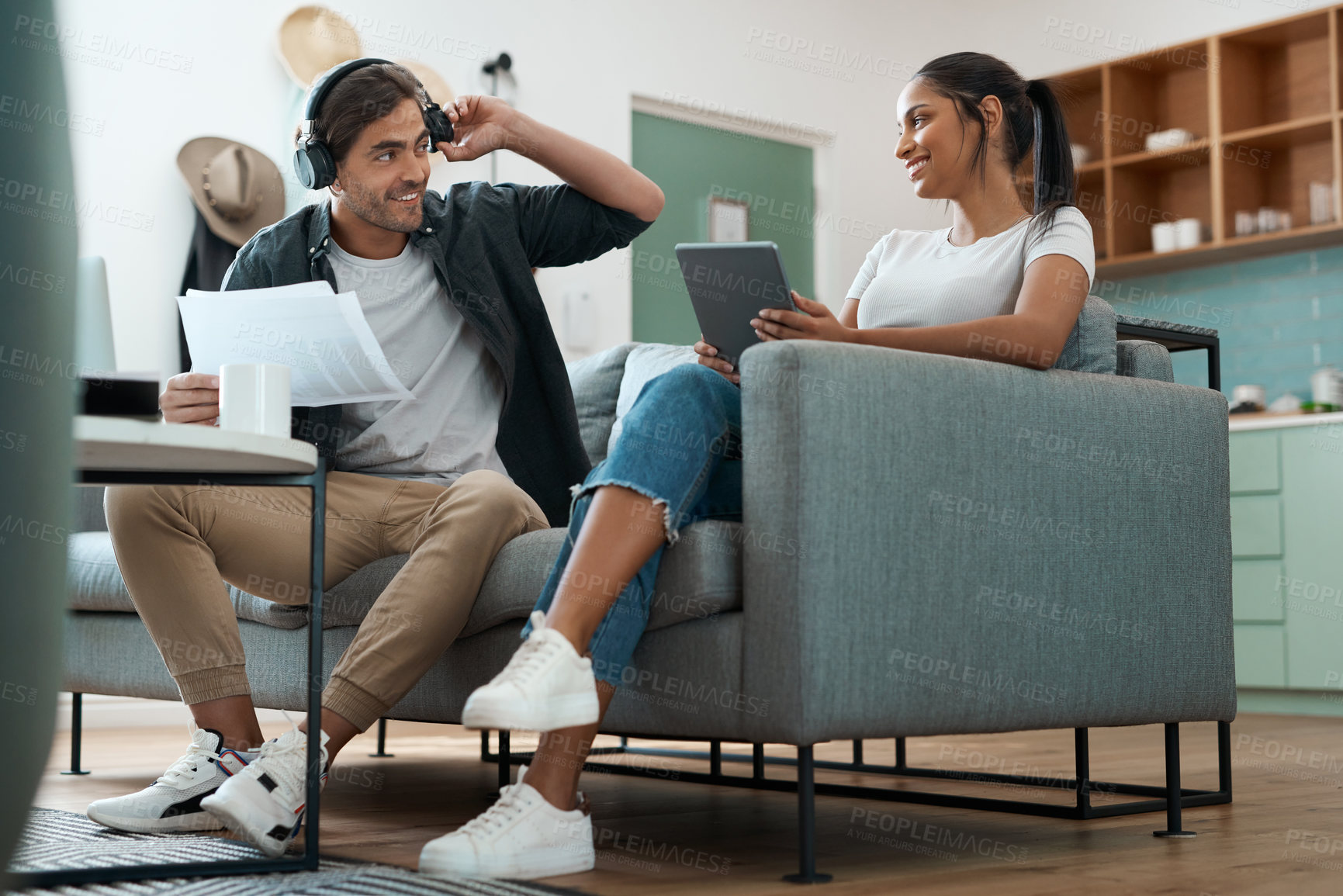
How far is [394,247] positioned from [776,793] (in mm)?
1086

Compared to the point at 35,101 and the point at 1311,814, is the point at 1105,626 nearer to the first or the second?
the point at 1311,814

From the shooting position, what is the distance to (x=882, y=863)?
1462mm

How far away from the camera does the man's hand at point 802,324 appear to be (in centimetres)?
151

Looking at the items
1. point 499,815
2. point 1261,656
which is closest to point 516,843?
point 499,815

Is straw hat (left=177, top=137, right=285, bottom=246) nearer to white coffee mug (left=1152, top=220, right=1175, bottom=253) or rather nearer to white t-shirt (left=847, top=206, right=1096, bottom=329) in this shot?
white t-shirt (left=847, top=206, right=1096, bottom=329)

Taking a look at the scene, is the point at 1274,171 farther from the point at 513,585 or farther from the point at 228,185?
the point at 513,585

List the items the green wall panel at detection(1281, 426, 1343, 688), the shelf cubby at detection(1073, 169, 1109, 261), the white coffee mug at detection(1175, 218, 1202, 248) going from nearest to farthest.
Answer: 1. the green wall panel at detection(1281, 426, 1343, 688)
2. the white coffee mug at detection(1175, 218, 1202, 248)
3. the shelf cubby at detection(1073, 169, 1109, 261)

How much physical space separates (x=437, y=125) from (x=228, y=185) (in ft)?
6.35

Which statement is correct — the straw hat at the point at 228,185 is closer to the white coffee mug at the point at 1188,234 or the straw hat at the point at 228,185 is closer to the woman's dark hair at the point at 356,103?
the woman's dark hair at the point at 356,103

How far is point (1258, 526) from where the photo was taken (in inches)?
153

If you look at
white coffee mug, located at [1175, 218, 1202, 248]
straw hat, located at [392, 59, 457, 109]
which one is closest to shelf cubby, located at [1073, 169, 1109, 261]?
white coffee mug, located at [1175, 218, 1202, 248]

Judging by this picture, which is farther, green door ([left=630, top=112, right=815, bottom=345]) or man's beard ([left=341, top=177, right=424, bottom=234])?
green door ([left=630, top=112, right=815, bottom=345])

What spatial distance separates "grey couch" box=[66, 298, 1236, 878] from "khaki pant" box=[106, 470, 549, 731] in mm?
52

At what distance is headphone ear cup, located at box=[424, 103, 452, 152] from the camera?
1.90 m
